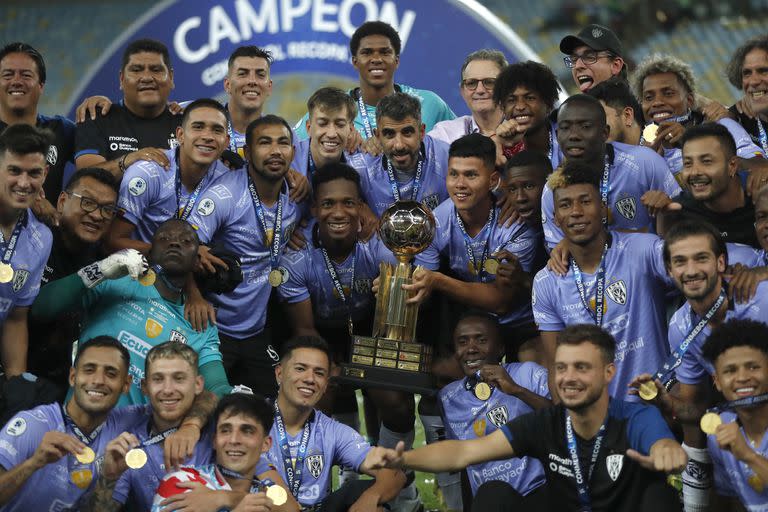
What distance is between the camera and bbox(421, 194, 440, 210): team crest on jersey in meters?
7.88

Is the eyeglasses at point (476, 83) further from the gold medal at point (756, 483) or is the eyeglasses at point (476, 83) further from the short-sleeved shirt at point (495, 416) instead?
the gold medal at point (756, 483)

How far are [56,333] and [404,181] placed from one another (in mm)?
1954

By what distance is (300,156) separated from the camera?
8031 mm

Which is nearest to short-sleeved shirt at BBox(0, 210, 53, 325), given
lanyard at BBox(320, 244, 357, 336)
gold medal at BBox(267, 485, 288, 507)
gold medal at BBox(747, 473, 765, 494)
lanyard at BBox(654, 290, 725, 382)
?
lanyard at BBox(320, 244, 357, 336)

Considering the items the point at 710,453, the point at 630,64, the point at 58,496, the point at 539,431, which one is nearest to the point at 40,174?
the point at 58,496

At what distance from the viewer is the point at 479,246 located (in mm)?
7605

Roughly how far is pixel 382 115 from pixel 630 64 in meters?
2.78

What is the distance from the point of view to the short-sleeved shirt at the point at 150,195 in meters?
7.43

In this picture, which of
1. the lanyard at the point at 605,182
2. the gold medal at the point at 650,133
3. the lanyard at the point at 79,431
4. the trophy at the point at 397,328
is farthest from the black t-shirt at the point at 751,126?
the lanyard at the point at 79,431

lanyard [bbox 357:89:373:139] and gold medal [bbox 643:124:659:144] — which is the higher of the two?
lanyard [bbox 357:89:373:139]

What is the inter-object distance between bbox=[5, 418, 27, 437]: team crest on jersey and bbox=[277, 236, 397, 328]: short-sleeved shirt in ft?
6.11

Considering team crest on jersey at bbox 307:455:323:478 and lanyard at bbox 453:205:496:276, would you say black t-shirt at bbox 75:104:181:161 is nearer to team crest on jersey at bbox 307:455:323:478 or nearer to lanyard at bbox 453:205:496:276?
lanyard at bbox 453:205:496:276

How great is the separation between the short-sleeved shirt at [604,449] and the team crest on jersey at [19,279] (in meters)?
2.33

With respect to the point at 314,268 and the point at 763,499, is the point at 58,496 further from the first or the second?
the point at 763,499
